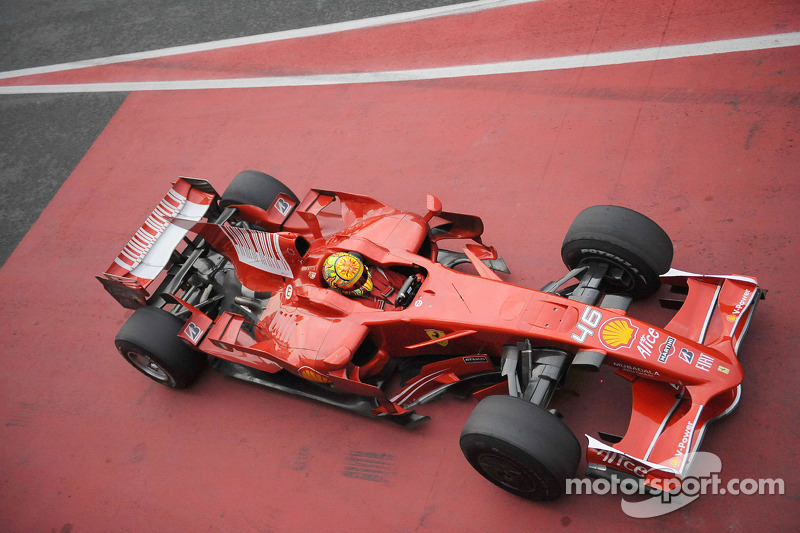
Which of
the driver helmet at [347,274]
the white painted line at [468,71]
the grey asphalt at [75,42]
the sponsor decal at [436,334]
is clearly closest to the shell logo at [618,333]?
the sponsor decal at [436,334]

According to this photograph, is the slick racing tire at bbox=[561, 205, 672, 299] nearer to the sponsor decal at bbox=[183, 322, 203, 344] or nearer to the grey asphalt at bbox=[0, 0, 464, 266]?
the sponsor decal at bbox=[183, 322, 203, 344]

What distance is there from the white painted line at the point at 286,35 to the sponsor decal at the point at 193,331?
5.38 meters

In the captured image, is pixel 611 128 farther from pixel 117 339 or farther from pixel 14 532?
pixel 14 532

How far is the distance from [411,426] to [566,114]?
3817 mm

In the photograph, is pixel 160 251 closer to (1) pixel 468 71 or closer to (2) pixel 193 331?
(2) pixel 193 331

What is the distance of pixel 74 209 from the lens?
8.22m

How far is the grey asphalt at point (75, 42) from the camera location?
8875 millimetres

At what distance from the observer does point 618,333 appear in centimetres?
435

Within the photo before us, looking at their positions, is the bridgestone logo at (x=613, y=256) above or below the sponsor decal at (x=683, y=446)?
above

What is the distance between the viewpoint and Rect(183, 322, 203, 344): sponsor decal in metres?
5.52

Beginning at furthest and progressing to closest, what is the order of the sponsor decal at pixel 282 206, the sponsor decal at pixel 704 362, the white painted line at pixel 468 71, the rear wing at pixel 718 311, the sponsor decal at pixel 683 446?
1. the white painted line at pixel 468 71
2. the sponsor decal at pixel 282 206
3. the rear wing at pixel 718 311
4. the sponsor decal at pixel 704 362
5. the sponsor decal at pixel 683 446

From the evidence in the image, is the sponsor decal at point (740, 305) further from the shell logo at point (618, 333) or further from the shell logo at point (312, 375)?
the shell logo at point (312, 375)

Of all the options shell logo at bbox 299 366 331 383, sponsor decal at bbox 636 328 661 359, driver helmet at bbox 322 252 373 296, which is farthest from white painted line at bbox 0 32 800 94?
shell logo at bbox 299 366 331 383

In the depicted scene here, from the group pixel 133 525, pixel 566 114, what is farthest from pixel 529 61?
pixel 133 525
